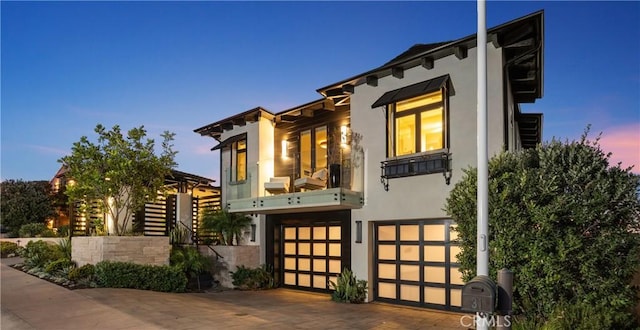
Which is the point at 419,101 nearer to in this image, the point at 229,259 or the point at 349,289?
the point at 349,289

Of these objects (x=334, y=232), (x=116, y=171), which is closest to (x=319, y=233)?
(x=334, y=232)

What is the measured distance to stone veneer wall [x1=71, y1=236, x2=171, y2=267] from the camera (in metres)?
13.8

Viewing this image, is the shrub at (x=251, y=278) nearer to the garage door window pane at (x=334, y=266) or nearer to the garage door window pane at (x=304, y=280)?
the garage door window pane at (x=304, y=280)

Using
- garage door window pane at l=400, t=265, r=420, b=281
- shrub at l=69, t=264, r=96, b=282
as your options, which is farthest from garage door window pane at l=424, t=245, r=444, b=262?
shrub at l=69, t=264, r=96, b=282

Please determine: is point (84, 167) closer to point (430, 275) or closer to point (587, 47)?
point (430, 275)

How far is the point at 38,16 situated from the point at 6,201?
50.8ft

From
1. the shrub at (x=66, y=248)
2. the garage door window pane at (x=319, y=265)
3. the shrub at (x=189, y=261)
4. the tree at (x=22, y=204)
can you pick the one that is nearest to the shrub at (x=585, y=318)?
the garage door window pane at (x=319, y=265)

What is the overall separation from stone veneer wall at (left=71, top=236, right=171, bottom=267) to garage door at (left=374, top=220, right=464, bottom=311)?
6.58 metres

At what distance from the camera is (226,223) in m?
16.8

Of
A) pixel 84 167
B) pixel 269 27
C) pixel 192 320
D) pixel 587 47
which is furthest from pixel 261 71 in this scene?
pixel 192 320

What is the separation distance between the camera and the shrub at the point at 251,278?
1583 cm

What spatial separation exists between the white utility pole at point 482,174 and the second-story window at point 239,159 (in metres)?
12.4

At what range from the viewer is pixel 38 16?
16.9 m

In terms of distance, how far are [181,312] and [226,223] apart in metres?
6.59
